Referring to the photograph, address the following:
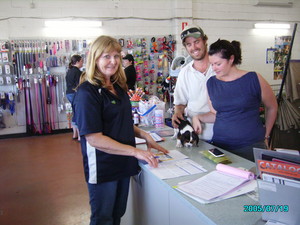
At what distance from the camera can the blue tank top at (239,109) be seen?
1.70 metres

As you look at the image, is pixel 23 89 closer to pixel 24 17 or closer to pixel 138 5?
pixel 24 17

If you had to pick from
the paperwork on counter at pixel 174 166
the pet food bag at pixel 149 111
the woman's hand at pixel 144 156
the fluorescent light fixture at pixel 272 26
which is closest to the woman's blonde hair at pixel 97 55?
the woman's hand at pixel 144 156

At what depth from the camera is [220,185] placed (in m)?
1.26

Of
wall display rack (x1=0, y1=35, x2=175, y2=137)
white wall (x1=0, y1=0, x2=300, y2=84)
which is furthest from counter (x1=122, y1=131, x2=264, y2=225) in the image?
white wall (x1=0, y1=0, x2=300, y2=84)

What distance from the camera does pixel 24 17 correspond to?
597 centimetres

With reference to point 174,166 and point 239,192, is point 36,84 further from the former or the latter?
point 239,192

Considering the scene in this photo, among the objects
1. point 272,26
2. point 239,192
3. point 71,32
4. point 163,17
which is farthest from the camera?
point 272,26

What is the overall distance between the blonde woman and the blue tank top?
1.99 feet

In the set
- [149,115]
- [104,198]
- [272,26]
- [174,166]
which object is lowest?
[104,198]

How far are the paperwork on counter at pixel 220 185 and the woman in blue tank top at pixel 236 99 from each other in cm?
42

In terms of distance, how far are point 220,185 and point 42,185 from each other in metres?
2.93

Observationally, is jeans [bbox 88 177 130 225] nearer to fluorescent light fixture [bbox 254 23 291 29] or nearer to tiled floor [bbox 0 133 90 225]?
tiled floor [bbox 0 133 90 225]
